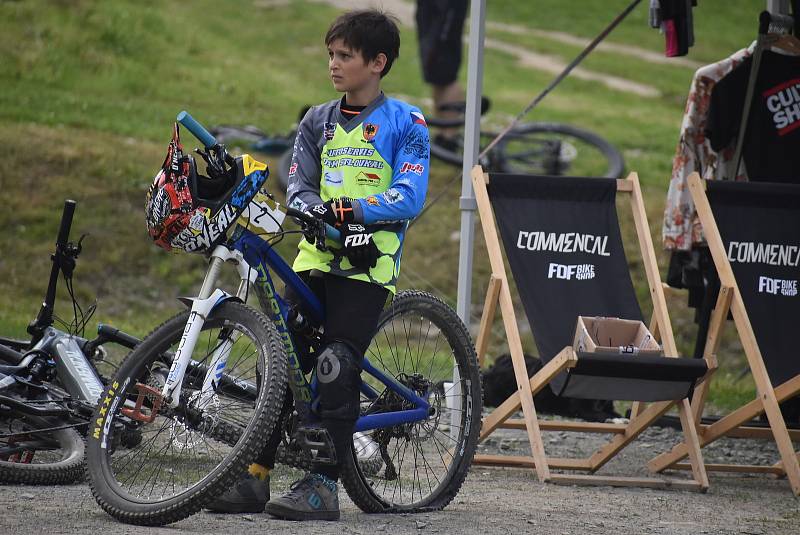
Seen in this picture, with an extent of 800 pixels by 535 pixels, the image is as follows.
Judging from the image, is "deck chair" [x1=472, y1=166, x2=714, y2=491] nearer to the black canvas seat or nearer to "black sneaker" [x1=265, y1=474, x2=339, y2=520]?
the black canvas seat

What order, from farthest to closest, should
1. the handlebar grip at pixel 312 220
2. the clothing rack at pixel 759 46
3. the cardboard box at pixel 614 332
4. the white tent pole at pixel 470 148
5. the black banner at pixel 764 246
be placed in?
the clothing rack at pixel 759 46 → the black banner at pixel 764 246 → the white tent pole at pixel 470 148 → the cardboard box at pixel 614 332 → the handlebar grip at pixel 312 220

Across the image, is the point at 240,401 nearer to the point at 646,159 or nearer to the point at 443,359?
the point at 443,359

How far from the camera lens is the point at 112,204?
1009 cm

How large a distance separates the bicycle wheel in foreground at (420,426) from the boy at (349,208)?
0.22 meters

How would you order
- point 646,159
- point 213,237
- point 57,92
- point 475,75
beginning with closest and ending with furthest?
point 213,237, point 475,75, point 57,92, point 646,159

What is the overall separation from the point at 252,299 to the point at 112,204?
147 cm

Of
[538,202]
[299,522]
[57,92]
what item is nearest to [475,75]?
[538,202]

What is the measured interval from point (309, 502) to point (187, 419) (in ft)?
1.61

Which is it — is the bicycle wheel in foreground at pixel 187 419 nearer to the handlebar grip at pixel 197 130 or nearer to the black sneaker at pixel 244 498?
the black sneaker at pixel 244 498

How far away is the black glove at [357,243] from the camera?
4.09 meters

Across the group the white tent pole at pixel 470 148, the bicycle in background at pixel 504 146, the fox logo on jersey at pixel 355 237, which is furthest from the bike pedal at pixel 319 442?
the bicycle in background at pixel 504 146

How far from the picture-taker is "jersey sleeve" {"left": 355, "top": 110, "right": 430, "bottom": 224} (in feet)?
13.5

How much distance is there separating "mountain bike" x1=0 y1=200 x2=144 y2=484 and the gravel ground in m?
0.08

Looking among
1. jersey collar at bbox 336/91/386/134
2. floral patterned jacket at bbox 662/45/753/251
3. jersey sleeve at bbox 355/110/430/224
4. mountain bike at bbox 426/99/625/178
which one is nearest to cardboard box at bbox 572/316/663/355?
floral patterned jacket at bbox 662/45/753/251
